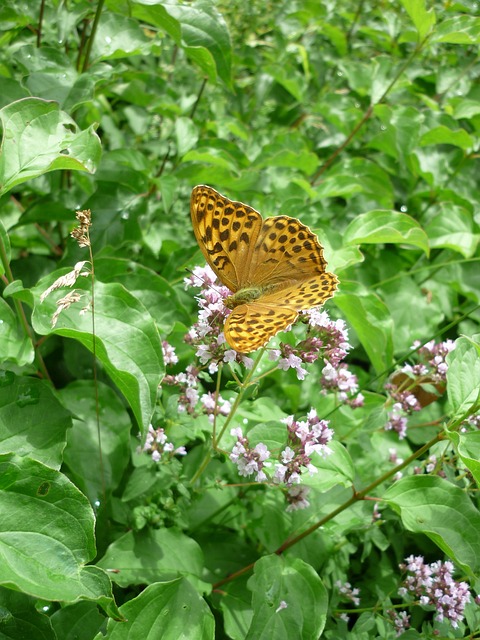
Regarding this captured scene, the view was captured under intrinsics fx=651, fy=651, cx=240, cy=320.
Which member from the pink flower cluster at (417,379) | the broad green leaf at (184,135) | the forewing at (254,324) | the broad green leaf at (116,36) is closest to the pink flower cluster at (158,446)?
the forewing at (254,324)

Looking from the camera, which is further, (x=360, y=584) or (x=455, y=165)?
(x=455, y=165)

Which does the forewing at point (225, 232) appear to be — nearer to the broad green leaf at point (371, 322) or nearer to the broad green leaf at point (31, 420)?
the broad green leaf at point (371, 322)

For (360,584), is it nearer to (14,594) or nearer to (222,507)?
(222,507)

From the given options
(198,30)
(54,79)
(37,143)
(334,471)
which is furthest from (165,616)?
(198,30)

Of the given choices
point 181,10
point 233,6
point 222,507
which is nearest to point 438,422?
point 222,507

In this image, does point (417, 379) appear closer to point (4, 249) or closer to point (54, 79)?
point (4, 249)

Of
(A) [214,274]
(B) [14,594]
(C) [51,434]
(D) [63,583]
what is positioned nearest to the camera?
(D) [63,583]

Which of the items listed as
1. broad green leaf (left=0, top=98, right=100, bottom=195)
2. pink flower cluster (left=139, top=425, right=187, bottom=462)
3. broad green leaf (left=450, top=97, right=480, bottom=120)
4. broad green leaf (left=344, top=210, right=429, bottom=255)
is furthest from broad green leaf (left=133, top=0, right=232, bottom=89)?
broad green leaf (left=450, top=97, right=480, bottom=120)
